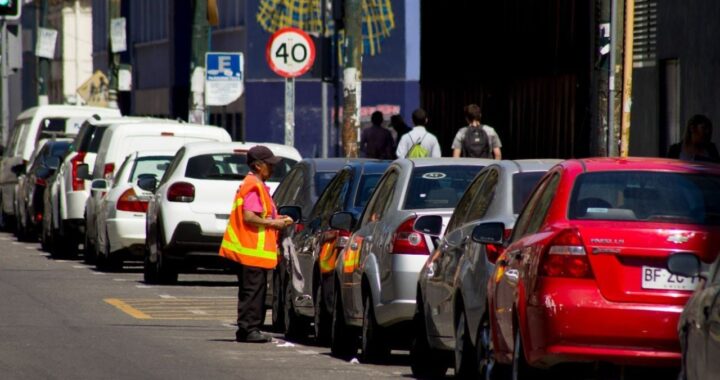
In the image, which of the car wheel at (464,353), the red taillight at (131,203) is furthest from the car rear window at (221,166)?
the car wheel at (464,353)

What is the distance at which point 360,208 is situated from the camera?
53.3 feet

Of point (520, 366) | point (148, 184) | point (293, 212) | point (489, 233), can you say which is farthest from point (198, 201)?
point (520, 366)

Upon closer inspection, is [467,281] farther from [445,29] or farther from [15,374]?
[445,29]

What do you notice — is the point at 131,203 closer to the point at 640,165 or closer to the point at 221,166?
→ the point at 221,166

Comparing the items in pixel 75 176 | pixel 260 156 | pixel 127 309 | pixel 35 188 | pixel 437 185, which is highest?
pixel 260 156

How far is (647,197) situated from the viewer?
35.5 feet

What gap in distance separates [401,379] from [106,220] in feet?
41.4

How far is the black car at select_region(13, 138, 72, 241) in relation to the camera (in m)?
32.3

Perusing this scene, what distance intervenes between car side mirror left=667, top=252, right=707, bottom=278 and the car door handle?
1.72 m

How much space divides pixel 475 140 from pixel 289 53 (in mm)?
3997

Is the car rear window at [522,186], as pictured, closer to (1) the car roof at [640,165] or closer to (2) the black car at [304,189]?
(1) the car roof at [640,165]

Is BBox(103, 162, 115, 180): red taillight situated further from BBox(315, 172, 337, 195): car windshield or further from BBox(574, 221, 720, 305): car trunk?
BBox(574, 221, 720, 305): car trunk

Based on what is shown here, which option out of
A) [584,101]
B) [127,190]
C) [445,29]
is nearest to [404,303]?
[127,190]

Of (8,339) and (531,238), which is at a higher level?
(531,238)
